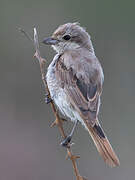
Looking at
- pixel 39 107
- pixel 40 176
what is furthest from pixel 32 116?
pixel 40 176

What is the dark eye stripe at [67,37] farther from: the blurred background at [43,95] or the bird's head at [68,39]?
the blurred background at [43,95]

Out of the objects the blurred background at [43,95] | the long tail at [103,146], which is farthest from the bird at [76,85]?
the blurred background at [43,95]

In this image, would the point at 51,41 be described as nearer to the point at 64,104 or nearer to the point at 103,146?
the point at 64,104

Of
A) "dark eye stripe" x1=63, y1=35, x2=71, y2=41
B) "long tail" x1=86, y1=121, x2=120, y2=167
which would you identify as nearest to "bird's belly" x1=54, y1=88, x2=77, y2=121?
"long tail" x1=86, y1=121, x2=120, y2=167

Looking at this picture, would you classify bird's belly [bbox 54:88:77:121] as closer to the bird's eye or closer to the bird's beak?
the bird's beak

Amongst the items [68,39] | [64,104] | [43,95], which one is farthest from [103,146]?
[43,95]

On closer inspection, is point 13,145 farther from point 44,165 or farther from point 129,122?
point 129,122
